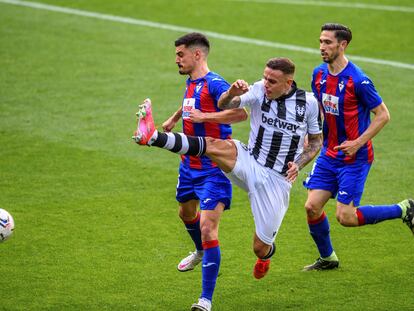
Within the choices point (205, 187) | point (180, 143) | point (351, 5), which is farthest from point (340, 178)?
point (351, 5)

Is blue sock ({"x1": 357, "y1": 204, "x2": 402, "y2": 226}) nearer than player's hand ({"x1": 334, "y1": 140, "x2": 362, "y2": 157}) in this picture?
No

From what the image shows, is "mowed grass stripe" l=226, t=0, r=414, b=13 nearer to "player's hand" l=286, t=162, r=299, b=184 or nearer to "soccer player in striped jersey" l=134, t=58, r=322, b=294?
"soccer player in striped jersey" l=134, t=58, r=322, b=294

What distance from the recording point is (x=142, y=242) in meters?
10.7

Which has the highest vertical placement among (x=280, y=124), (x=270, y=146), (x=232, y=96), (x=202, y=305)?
(x=232, y=96)

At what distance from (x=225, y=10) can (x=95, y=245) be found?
1390 cm

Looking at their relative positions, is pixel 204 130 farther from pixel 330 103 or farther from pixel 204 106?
pixel 330 103

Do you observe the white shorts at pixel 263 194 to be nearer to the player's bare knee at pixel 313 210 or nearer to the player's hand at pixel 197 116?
the player's hand at pixel 197 116

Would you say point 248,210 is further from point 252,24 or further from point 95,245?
point 252,24

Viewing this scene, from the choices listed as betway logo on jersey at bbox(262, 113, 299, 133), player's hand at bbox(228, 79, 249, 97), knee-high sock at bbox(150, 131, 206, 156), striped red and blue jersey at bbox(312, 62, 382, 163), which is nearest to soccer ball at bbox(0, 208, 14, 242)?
knee-high sock at bbox(150, 131, 206, 156)

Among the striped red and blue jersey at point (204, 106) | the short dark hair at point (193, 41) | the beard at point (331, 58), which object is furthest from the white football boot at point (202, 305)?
the beard at point (331, 58)

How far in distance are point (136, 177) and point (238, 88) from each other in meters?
4.97

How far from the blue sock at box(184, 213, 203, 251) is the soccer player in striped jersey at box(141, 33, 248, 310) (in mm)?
226

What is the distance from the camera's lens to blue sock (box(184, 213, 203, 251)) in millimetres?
9820

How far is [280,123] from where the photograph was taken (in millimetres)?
8906
